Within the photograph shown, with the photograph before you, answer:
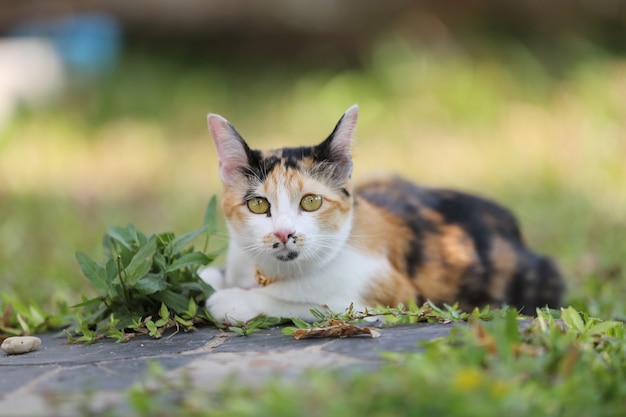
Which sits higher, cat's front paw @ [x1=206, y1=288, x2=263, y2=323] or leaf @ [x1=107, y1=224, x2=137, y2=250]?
leaf @ [x1=107, y1=224, x2=137, y2=250]

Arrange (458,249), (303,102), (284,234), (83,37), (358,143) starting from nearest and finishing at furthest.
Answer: (284,234) < (458,249) < (358,143) < (303,102) < (83,37)

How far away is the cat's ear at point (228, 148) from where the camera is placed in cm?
338

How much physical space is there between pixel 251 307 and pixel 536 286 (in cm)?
166

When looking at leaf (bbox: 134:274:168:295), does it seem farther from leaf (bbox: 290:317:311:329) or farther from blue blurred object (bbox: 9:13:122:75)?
blue blurred object (bbox: 9:13:122:75)

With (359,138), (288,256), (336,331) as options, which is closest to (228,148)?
(288,256)

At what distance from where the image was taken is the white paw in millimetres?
3801

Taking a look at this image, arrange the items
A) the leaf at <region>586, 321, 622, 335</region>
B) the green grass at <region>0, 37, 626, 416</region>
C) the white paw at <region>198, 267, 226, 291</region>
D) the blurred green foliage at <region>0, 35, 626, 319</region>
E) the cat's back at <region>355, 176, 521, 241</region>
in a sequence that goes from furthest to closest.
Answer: the blurred green foliage at <region>0, 35, 626, 319</region>
the green grass at <region>0, 37, 626, 416</region>
the cat's back at <region>355, 176, 521, 241</region>
the white paw at <region>198, 267, 226, 291</region>
the leaf at <region>586, 321, 622, 335</region>

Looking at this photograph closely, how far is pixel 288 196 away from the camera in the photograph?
3.29 m

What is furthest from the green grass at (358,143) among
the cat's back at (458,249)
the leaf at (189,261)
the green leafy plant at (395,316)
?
the leaf at (189,261)

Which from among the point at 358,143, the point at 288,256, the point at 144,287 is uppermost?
the point at 358,143

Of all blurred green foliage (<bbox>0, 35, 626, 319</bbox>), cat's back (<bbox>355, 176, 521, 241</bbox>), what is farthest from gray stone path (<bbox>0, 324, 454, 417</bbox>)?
blurred green foliage (<bbox>0, 35, 626, 319</bbox>)

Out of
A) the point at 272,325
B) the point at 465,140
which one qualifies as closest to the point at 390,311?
the point at 272,325

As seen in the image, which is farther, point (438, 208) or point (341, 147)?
point (438, 208)

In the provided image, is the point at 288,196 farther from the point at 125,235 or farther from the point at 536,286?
the point at 536,286
